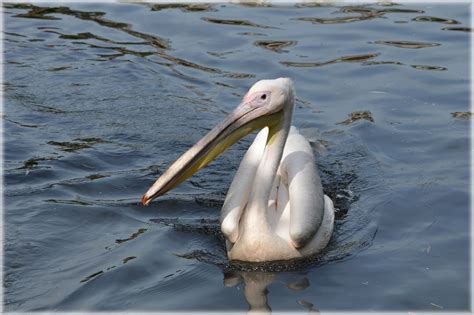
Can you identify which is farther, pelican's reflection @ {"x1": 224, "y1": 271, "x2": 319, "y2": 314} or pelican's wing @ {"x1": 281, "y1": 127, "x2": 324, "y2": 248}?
pelican's wing @ {"x1": 281, "y1": 127, "x2": 324, "y2": 248}

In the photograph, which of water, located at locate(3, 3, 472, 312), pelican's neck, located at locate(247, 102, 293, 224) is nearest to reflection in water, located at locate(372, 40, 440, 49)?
water, located at locate(3, 3, 472, 312)

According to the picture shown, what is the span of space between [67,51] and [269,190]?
4181 millimetres

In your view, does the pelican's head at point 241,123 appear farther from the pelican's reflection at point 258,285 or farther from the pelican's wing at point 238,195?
the pelican's reflection at point 258,285

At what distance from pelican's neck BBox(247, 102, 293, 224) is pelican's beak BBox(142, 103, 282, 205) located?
2.9 inches

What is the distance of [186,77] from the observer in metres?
8.18

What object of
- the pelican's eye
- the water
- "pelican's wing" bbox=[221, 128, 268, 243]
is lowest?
the water

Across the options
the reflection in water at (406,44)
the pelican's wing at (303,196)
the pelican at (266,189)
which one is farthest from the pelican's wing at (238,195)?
the reflection in water at (406,44)

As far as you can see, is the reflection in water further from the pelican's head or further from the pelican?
the pelican's head

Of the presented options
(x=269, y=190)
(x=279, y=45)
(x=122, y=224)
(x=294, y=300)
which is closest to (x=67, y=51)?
(x=279, y=45)

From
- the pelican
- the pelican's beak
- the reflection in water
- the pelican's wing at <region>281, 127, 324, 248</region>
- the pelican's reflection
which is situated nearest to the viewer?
the pelican's reflection

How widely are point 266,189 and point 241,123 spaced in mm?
419

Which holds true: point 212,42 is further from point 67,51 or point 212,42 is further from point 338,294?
point 338,294

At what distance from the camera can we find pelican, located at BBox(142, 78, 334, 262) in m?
4.82

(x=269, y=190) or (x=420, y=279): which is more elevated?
(x=269, y=190)
